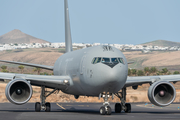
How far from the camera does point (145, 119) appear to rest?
69.6ft

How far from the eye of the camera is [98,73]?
23078 mm

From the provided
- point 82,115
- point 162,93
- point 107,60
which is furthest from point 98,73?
point 162,93

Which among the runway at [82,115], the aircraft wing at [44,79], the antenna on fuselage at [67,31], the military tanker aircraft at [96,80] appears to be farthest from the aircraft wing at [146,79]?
the antenna on fuselage at [67,31]

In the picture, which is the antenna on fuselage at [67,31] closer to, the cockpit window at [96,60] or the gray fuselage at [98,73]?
the gray fuselage at [98,73]

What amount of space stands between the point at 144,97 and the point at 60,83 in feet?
122

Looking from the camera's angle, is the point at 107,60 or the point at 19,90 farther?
the point at 19,90

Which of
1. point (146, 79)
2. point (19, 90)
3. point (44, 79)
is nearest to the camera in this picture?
point (19, 90)

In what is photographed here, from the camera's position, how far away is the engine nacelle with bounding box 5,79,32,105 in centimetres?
2634

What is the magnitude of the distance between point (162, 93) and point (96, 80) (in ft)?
20.5

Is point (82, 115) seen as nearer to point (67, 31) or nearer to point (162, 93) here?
point (162, 93)

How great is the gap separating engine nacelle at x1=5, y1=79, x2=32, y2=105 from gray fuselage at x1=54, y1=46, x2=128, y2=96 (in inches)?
138

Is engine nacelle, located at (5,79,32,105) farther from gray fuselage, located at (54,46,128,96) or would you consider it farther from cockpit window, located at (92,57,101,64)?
cockpit window, located at (92,57,101,64)

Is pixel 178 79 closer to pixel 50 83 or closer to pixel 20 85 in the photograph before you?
pixel 50 83

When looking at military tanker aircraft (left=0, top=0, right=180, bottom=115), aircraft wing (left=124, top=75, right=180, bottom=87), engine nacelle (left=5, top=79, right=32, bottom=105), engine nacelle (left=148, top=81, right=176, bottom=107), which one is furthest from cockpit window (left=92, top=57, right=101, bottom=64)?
engine nacelle (left=5, top=79, right=32, bottom=105)
